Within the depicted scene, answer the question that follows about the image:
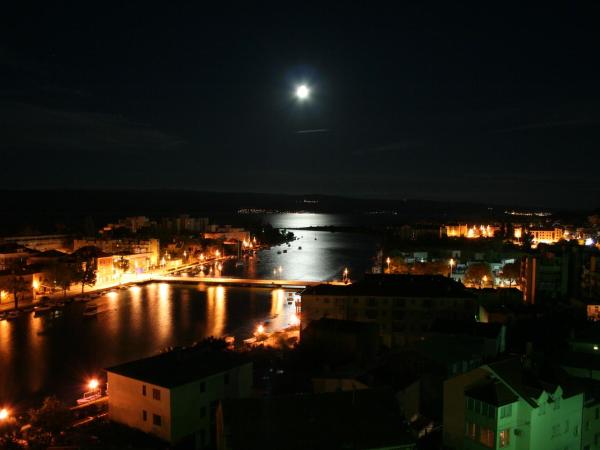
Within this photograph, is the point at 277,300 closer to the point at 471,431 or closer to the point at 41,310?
the point at 41,310

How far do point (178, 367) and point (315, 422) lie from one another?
1691 millimetres

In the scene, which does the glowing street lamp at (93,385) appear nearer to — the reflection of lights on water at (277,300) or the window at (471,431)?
the window at (471,431)

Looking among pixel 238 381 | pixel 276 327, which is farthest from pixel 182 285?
pixel 238 381

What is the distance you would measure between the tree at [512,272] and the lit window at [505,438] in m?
8.89

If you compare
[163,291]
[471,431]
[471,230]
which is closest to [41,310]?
[163,291]

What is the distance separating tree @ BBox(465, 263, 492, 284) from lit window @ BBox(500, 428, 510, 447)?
29.9 feet

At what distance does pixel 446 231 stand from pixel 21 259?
20.3 m

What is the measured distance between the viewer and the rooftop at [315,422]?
2.85m

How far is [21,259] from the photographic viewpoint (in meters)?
14.3

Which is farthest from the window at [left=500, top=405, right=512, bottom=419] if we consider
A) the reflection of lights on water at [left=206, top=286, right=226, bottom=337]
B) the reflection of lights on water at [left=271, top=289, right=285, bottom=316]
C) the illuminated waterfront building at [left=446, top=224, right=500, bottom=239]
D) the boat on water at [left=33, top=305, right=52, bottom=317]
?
the illuminated waterfront building at [left=446, top=224, right=500, bottom=239]

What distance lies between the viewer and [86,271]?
42.9 feet

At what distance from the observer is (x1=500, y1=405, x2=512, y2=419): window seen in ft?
10.8

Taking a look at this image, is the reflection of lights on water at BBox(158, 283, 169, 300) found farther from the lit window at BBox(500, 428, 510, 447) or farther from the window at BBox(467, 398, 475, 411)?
the lit window at BBox(500, 428, 510, 447)

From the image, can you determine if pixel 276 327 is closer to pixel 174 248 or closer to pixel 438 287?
pixel 438 287
